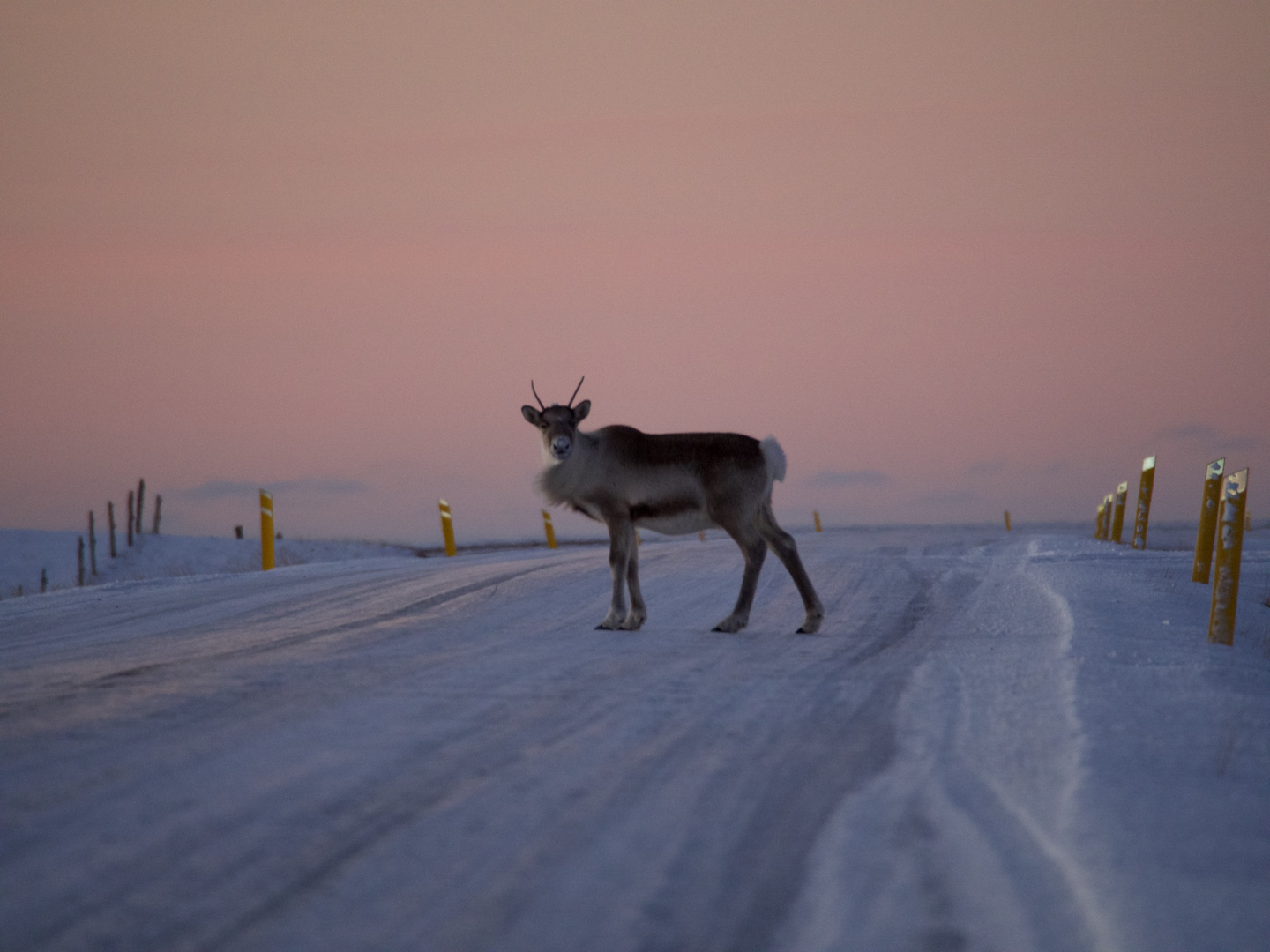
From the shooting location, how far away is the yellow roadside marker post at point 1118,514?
1006 inches

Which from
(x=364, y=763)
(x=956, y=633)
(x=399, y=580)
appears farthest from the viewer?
(x=399, y=580)

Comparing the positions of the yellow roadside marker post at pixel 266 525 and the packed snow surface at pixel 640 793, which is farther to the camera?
the yellow roadside marker post at pixel 266 525

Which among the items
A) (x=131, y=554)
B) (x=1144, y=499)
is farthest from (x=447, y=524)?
(x=131, y=554)

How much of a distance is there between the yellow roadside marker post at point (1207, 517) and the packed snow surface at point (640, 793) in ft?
9.06

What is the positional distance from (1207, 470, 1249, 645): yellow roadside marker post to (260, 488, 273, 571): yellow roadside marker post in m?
14.6

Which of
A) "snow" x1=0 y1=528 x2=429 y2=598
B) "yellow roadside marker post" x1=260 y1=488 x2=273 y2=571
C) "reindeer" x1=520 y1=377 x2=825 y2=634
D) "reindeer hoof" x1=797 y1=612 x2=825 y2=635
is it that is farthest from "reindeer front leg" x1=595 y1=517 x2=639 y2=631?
"snow" x1=0 y1=528 x2=429 y2=598

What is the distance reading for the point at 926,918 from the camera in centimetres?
305

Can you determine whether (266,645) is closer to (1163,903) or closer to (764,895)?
(764,895)

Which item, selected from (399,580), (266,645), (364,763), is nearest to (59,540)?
(399,580)

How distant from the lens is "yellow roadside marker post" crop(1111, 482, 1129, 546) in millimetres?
25547

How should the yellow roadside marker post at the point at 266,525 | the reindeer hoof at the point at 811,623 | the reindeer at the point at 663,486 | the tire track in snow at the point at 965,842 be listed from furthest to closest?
the yellow roadside marker post at the point at 266,525, the reindeer at the point at 663,486, the reindeer hoof at the point at 811,623, the tire track in snow at the point at 965,842

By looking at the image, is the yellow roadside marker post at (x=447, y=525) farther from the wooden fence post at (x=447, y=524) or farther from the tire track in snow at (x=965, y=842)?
the tire track in snow at (x=965, y=842)

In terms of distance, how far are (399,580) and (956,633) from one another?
6.64 meters

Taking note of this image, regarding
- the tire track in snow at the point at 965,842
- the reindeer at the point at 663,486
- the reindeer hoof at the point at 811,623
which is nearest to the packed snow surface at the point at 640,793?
the tire track in snow at the point at 965,842
